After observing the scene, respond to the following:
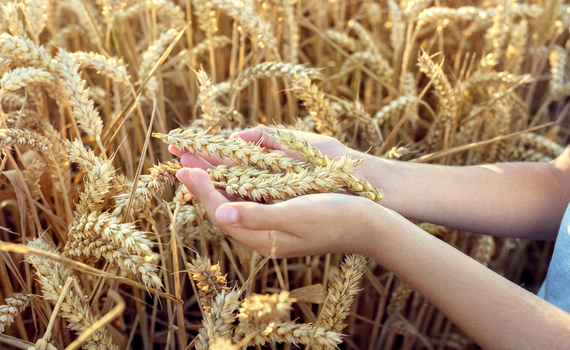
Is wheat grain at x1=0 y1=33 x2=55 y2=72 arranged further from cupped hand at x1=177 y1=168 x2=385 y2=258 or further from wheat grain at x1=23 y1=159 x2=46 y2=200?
cupped hand at x1=177 y1=168 x2=385 y2=258

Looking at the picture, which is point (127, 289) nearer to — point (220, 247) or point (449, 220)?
point (220, 247)

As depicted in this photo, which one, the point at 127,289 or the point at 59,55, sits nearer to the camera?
the point at 59,55

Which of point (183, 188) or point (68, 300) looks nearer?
point (68, 300)

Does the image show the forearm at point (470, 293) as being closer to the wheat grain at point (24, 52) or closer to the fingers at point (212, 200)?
the fingers at point (212, 200)

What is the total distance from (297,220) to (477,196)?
65cm

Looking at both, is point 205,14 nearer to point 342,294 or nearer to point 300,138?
point 300,138

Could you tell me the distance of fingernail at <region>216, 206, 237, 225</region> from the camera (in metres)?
0.66

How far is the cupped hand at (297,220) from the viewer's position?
67cm

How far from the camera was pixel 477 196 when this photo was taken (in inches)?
41.1

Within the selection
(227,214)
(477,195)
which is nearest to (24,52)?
(227,214)

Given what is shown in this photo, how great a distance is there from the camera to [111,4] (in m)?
1.17

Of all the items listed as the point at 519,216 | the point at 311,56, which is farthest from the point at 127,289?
the point at 311,56

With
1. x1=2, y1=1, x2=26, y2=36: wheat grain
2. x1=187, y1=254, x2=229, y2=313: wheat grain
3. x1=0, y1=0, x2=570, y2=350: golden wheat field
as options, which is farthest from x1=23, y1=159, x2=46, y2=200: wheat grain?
x1=187, y1=254, x2=229, y2=313: wheat grain

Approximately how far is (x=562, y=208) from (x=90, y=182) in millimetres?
1277
